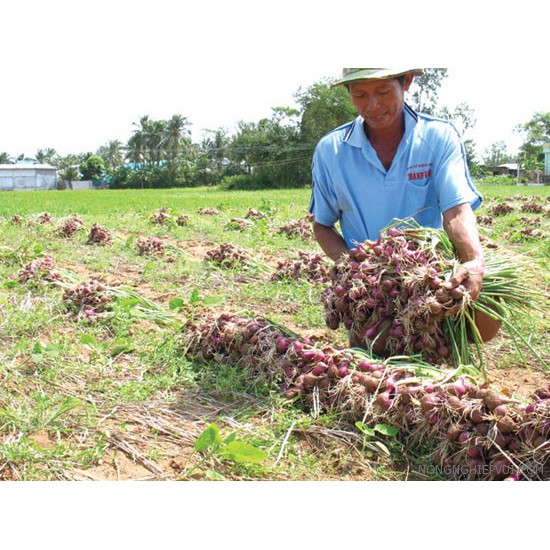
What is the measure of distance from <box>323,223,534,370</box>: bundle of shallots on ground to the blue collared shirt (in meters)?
0.22

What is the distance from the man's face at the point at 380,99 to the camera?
2789mm

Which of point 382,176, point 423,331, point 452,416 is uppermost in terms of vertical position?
point 382,176

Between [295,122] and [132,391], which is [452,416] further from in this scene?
[295,122]

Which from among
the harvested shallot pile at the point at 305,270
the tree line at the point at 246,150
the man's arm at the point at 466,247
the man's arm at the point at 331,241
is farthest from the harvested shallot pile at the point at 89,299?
the tree line at the point at 246,150

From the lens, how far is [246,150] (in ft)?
158

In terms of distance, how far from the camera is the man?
2.77 meters

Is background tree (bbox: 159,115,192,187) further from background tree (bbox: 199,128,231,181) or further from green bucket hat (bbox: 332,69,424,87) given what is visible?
green bucket hat (bbox: 332,69,424,87)

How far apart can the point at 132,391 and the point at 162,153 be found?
60.0 meters

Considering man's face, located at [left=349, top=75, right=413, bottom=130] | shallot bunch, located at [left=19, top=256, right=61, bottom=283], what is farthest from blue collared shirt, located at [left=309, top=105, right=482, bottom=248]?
shallot bunch, located at [left=19, top=256, right=61, bottom=283]

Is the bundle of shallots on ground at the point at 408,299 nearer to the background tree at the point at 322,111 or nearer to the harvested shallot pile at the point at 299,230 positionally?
the harvested shallot pile at the point at 299,230

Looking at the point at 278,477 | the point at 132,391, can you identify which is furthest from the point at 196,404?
the point at 278,477

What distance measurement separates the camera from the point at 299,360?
2.83 meters

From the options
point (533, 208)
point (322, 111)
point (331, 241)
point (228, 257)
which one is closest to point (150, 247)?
point (228, 257)

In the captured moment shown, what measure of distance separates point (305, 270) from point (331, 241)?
2278 millimetres
